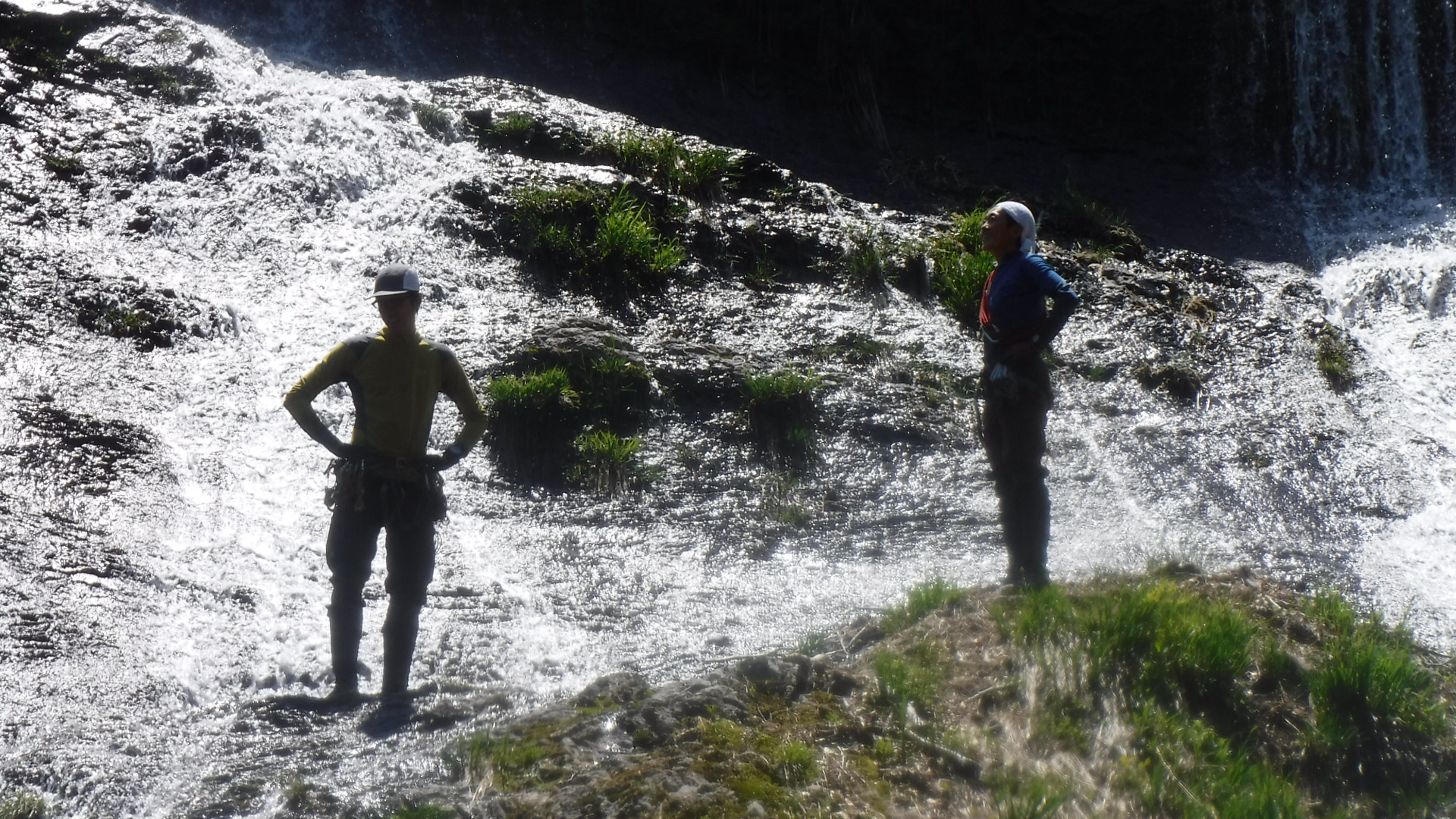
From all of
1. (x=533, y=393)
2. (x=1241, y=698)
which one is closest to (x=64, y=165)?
(x=533, y=393)

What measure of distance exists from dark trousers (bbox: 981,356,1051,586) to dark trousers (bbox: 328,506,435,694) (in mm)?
2696

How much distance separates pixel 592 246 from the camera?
9.85 metres

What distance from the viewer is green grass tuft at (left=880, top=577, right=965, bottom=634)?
16.2ft

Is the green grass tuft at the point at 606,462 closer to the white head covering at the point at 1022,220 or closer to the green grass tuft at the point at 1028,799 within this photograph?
the white head covering at the point at 1022,220

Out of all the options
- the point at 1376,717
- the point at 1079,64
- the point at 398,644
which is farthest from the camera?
the point at 1079,64

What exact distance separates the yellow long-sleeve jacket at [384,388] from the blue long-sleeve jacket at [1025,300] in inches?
100

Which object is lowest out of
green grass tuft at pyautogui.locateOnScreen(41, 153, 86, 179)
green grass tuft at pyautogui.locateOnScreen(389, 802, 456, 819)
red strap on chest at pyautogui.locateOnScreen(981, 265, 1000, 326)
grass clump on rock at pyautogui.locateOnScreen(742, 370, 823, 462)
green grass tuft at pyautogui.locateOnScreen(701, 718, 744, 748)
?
green grass tuft at pyautogui.locateOnScreen(389, 802, 456, 819)

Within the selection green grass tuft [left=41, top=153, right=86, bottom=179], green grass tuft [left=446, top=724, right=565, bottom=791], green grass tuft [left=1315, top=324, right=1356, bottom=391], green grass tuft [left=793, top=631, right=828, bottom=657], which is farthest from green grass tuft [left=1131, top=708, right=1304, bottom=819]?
green grass tuft [left=41, top=153, right=86, bottom=179]

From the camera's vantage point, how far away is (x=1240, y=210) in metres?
12.6

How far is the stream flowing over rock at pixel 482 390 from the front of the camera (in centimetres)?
520

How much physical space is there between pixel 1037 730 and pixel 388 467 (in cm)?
287

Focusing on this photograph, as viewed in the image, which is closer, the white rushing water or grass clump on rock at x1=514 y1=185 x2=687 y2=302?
the white rushing water

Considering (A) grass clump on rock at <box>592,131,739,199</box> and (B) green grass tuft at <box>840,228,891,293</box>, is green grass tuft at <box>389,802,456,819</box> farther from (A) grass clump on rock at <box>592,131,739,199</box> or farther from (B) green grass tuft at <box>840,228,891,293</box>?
(A) grass clump on rock at <box>592,131,739,199</box>

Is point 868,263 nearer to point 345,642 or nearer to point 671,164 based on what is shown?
point 671,164
